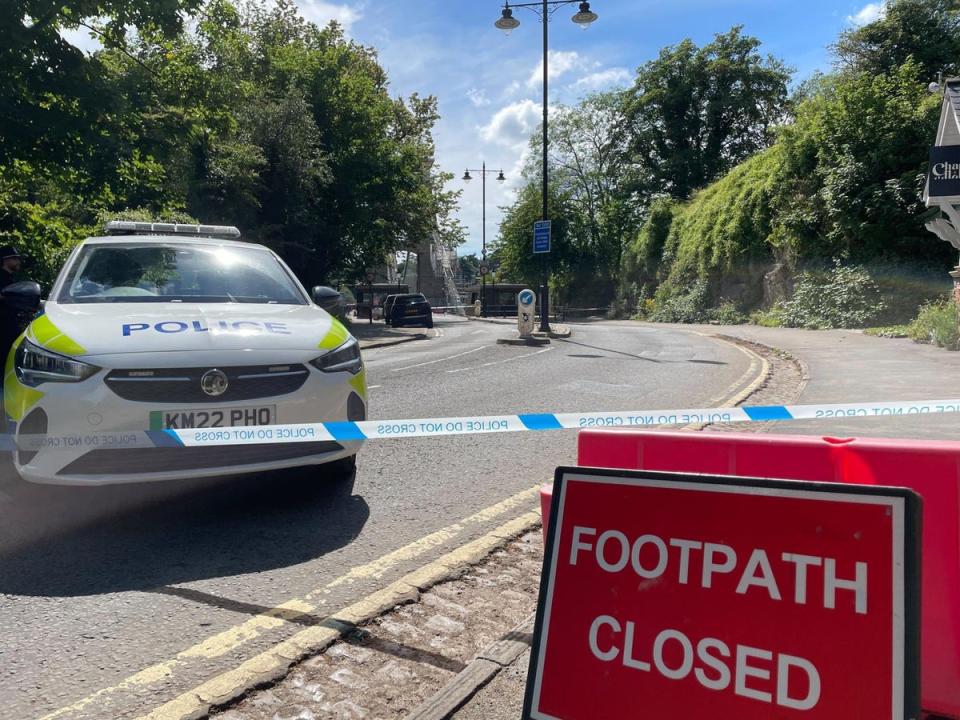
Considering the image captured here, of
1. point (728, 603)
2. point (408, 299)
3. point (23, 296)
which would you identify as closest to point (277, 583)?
point (728, 603)

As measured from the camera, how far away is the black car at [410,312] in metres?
30.5

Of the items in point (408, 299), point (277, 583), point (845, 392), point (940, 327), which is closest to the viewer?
point (277, 583)

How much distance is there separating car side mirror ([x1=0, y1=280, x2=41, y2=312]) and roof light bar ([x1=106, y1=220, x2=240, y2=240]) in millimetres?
1423

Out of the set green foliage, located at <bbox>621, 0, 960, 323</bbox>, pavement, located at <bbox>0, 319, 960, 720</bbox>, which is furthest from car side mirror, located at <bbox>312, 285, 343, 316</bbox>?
green foliage, located at <bbox>621, 0, 960, 323</bbox>

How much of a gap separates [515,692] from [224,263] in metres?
4.19

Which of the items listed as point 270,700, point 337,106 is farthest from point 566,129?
point 270,700

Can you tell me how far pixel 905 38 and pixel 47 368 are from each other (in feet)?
121

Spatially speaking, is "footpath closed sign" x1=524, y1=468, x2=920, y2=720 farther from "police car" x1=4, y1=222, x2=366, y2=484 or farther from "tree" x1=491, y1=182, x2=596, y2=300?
"tree" x1=491, y1=182, x2=596, y2=300

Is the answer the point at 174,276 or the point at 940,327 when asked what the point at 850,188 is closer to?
the point at 940,327

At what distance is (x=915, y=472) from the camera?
2.18m

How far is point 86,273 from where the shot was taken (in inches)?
199

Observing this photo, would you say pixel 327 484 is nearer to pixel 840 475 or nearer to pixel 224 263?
pixel 224 263

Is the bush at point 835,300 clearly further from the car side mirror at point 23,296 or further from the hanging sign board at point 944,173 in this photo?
the car side mirror at point 23,296

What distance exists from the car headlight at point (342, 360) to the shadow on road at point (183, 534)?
0.87 m
